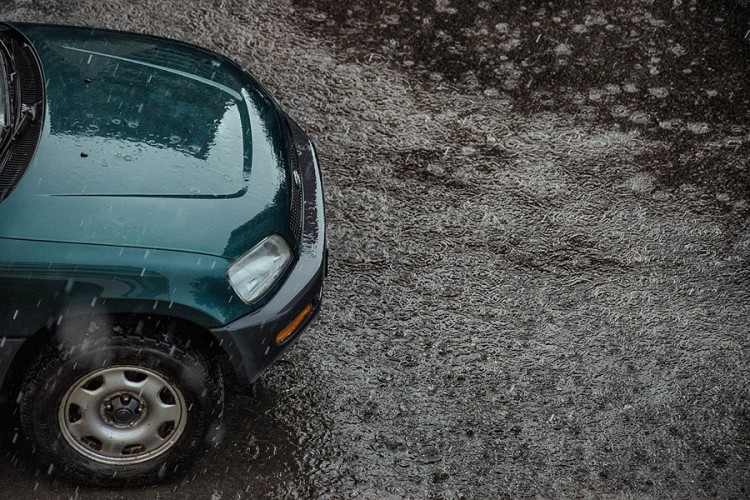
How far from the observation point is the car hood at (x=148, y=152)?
3254 mm

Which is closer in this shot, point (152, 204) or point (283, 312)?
point (152, 204)

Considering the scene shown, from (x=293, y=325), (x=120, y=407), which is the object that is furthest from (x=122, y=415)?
(x=293, y=325)

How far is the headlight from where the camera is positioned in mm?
3369

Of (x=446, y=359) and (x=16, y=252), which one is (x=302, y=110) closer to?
(x=446, y=359)

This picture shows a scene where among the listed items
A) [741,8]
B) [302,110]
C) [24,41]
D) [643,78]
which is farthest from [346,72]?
[741,8]

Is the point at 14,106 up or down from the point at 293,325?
up

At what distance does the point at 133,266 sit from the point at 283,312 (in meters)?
0.63

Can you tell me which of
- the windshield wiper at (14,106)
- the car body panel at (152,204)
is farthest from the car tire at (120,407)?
the windshield wiper at (14,106)

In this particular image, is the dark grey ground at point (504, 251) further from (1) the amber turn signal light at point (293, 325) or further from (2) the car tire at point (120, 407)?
(1) the amber turn signal light at point (293, 325)

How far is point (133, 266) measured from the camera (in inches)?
125

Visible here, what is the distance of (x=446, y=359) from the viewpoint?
432 cm

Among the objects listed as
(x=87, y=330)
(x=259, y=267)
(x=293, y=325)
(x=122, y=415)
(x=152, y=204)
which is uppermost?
(x=152, y=204)

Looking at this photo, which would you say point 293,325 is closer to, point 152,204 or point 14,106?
point 152,204

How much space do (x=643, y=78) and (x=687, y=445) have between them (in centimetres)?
321
